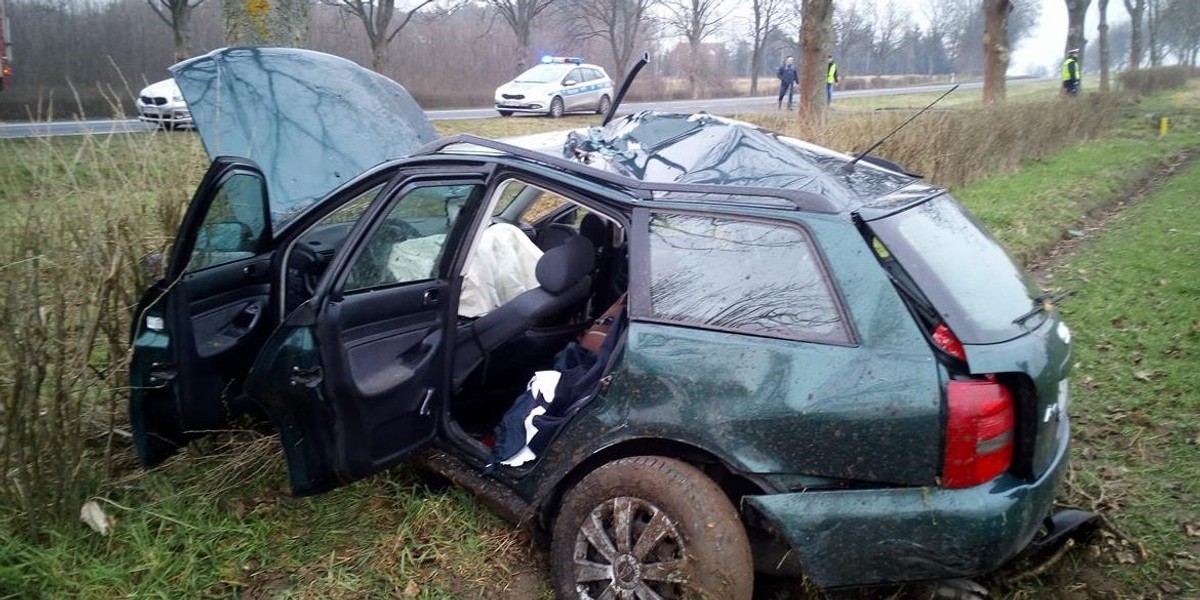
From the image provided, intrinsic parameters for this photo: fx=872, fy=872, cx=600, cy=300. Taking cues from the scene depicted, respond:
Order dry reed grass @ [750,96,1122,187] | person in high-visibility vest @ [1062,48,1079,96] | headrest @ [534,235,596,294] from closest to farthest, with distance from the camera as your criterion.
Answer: headrest @ [534,235,596,294] < dry reed grass @ [750,96,1122,187] < person in high-visibility vest @ [1062,48,1079,96]

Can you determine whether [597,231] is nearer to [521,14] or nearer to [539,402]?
[539,402]

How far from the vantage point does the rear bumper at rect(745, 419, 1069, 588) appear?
259 centimetres

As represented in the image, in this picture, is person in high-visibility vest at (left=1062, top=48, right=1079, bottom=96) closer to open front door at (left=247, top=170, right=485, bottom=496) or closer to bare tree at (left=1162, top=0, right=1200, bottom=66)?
open front door at (left=247, top=170, right=485, bottom=496)

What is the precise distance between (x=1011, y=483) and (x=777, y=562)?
2.66 feet

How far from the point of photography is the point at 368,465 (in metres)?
3.28

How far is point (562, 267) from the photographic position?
3.69 metres

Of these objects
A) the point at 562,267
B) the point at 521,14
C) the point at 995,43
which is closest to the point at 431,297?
the point at 562,267

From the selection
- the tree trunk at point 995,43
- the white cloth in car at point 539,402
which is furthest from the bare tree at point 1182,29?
the white cloth in car at point 539,402

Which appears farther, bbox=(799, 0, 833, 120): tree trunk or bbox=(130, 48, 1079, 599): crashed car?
bbox=(799, 0, 833, 120): tree trunk

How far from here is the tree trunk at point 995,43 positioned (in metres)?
20.6

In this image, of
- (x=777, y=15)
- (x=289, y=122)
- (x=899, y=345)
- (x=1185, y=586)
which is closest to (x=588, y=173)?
(x=899, y=345)

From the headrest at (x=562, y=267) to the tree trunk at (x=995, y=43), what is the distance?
63.1 feet

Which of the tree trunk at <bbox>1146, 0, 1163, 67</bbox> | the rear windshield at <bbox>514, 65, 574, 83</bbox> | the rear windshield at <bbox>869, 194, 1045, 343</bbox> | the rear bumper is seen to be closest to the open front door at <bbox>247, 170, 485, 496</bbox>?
the rear bumper

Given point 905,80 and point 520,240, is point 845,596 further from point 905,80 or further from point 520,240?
point 905,80
